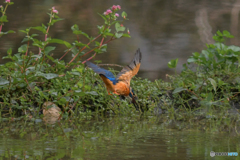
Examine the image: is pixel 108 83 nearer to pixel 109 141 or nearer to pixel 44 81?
pixel 44 81

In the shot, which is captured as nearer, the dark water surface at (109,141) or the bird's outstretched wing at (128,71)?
the dark water surface at (109,141)

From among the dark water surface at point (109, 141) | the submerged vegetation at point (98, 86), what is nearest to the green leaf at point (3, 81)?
the submerged vegetation at point (98, 86)

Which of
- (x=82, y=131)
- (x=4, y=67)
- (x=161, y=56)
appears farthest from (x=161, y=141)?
(x=161, y=56)

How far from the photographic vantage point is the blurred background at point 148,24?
550 cm

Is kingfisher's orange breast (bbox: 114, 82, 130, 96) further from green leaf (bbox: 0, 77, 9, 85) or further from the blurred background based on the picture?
the blurred background

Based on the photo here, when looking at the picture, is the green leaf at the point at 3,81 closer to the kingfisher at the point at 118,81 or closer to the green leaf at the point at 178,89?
the kingfisher at the point at 118,81

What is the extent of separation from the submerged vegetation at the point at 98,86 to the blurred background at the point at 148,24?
1.17 metres

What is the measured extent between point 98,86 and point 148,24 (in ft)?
12.2

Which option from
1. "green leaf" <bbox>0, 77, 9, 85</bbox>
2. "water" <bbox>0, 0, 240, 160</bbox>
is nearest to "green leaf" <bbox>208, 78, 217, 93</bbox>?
"water" <bbox>0, 0, 240, 160</bbox>

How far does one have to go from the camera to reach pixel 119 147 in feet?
7.10

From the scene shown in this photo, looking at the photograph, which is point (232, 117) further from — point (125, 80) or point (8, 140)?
point (8, 140)

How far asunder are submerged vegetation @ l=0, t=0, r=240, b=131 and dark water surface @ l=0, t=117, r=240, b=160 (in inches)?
9.6

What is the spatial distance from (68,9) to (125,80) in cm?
421

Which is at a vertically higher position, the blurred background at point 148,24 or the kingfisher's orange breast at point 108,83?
the blurred background at point 148,24
